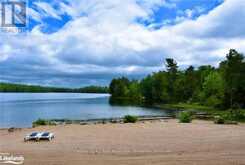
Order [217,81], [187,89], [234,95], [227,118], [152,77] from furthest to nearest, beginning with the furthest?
[152,77] → [187,89] → [217,81] → [234,95] → [227,118]

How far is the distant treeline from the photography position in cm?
8188

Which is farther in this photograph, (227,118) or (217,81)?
(217,81)

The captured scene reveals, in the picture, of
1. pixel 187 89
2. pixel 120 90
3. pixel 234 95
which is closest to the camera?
pixel 234 95

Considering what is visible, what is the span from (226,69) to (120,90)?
11425 cm

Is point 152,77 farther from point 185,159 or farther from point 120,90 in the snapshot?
point 185,159

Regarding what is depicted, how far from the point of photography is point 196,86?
123 m

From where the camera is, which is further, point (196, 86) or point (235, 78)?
point (196, 86)

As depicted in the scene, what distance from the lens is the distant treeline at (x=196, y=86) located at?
81.9m

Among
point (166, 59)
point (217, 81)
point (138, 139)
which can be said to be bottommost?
point (138, 139)

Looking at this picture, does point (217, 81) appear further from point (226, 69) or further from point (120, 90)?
point (120, 90)

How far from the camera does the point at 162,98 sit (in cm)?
13325

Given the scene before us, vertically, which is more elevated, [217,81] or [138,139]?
[217,81]

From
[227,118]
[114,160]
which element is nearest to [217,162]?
[114,160]

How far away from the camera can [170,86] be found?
13225cm
